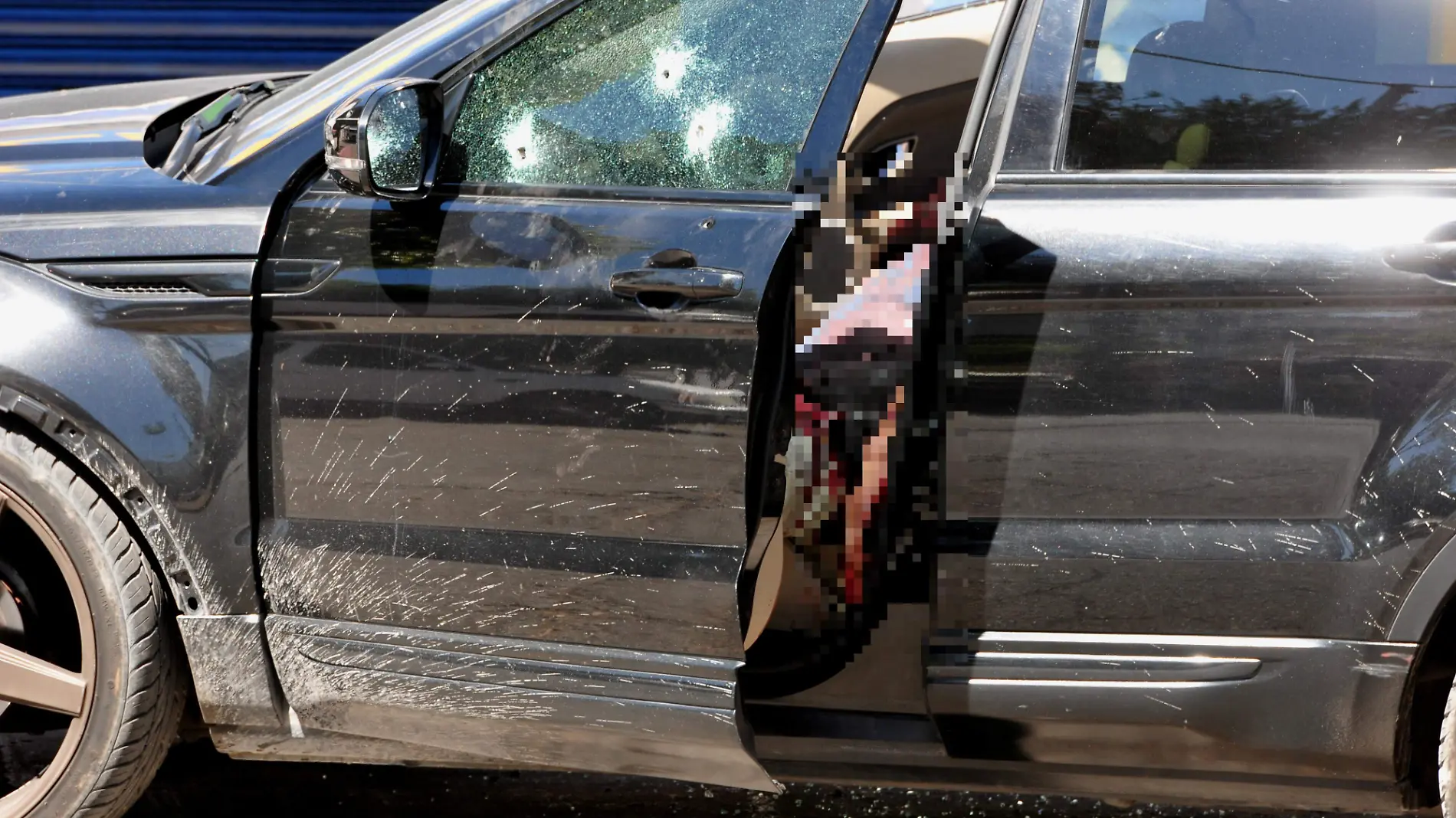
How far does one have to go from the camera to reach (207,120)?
264 centimetres

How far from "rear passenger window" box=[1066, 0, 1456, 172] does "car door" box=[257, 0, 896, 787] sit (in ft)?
1.37

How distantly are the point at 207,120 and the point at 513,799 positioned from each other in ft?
5.32

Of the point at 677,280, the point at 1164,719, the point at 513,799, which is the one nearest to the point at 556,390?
the point at 677,280

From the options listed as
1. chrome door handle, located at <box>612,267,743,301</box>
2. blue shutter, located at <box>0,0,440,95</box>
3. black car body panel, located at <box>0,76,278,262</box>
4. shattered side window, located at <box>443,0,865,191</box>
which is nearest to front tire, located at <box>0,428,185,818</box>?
black car body panel, located at <box>0,76,278,262</box>

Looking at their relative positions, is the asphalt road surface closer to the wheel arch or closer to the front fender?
the wheel arch

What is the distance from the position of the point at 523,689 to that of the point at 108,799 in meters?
0.83

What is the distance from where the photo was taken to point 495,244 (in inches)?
86.8

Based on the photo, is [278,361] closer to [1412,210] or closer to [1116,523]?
[1116,523]

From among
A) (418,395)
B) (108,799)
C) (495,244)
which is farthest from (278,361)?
(108,799)

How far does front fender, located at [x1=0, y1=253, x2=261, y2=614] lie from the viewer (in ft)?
7.32

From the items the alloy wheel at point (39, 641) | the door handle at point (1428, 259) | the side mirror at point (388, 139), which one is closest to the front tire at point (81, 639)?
the alloy wheel at point (39, 641)

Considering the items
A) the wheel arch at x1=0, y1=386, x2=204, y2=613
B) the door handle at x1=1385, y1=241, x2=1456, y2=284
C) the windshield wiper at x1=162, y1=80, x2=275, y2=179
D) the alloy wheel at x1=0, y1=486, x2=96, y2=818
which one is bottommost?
the alloy wheel at x1=0, y1=486, x2=96, y2=818

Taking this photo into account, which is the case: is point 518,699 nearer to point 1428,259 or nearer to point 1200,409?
point 1200,409

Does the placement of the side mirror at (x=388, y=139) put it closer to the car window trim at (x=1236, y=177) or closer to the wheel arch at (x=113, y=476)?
the wheel arch at (x=113, y=476)
